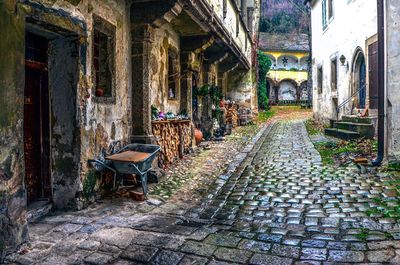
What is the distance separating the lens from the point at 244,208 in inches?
206

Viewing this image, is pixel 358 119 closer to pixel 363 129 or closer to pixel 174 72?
pixel 363 129

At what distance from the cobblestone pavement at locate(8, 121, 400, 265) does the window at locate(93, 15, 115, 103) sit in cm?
201

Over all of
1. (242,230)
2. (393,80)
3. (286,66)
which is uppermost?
(286,66)

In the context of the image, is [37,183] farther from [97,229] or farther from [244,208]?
[244,208]

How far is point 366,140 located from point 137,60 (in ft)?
23.4

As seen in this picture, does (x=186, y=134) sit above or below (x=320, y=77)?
below

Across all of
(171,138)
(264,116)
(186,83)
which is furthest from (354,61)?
(264,116)

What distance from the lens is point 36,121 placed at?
4.97 metres

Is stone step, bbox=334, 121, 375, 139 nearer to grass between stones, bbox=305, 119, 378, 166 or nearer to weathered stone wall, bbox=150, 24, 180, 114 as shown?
grass between stones, bbox=305, 119, 378, 166

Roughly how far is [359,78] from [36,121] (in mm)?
11810

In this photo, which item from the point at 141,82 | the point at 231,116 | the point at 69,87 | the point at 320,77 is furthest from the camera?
the point at 320,77

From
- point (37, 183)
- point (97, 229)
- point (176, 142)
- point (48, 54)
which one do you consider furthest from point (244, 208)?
point (176, 142)

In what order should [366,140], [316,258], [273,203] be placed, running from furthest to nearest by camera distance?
[366,140]
[273,203]
[316,258]

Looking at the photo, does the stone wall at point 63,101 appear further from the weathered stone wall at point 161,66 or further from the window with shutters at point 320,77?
the window with shutters at point 320,77
